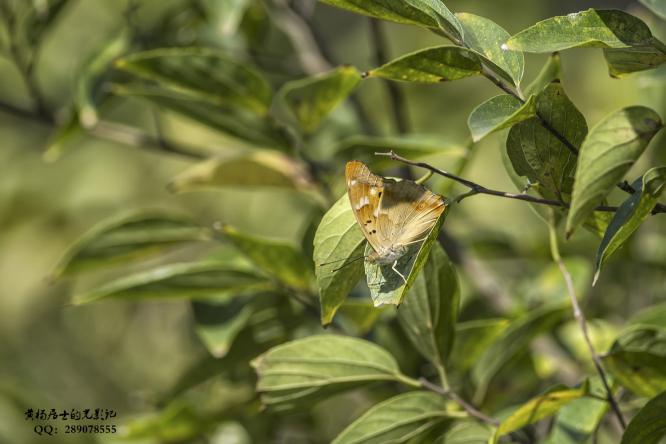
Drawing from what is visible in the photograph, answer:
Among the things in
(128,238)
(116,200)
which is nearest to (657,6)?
(128,238)

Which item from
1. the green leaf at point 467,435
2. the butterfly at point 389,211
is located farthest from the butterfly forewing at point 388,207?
the green leaf at point 467,435

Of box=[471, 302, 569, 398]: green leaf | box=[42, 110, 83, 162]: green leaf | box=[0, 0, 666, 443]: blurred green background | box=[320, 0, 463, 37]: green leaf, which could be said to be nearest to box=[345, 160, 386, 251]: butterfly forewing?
box=[320, 0, 463, 37]: green leaf

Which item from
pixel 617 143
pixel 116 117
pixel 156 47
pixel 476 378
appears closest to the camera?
pixel 617 143

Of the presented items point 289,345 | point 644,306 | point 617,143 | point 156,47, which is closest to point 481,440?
point 289,345

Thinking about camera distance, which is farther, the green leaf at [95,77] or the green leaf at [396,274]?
the green leaf at [95,77]

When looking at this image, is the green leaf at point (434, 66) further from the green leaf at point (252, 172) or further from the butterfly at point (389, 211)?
the green leaf at point (252, 172)

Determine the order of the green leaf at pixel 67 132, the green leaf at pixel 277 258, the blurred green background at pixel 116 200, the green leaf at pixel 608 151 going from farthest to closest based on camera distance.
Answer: the blurred green background at pixel 116 200 → the green leaf at pixel 67 132 → the green leaf at pixel 277 258 → the green leaf at pixel 608 151

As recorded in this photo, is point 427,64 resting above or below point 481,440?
above

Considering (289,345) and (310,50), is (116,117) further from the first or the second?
(289,345)
